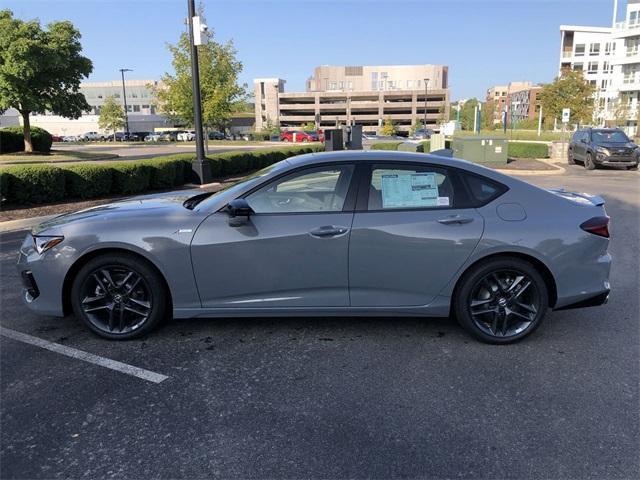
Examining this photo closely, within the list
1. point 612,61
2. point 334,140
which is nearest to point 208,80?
point 334,140

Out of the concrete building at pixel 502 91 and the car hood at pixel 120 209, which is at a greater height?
the concrete building at pixel 502 91

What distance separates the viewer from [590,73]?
262ft

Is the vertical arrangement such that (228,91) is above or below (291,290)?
above

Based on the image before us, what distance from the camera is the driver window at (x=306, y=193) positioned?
13.3ft

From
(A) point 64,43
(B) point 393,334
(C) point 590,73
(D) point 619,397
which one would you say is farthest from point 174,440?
(C) point 590,73

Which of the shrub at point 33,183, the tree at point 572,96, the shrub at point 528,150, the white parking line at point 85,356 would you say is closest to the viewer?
the white parking line at point 85,356

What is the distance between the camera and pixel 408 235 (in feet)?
12.9

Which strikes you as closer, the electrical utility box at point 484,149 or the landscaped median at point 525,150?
the electrical utility box at point 484,149

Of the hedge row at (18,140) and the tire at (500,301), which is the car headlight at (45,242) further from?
the hedge row at (18,140)

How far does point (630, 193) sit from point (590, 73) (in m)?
78.4

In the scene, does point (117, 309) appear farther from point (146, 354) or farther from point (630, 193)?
point (630, 193)

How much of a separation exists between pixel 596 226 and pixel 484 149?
18615mm

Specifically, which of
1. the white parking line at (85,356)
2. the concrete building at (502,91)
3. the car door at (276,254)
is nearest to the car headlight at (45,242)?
the white parking line at (85,356)

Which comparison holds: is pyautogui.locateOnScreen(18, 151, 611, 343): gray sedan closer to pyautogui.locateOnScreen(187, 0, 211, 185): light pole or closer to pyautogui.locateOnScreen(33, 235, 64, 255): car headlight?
pyautogui.locateOnScreen(33, 235, 64, 255): car headlight
